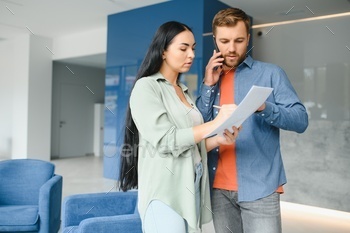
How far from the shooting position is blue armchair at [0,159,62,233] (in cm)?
251

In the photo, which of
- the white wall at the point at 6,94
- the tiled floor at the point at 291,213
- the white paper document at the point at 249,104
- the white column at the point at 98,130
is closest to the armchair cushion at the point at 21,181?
the tiled floor at the point at 291,213

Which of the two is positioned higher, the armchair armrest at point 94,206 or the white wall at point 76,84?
the white wall at point 76,84

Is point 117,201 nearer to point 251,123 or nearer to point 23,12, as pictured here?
point 251,123

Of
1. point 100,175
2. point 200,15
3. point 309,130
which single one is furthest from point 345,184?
point 100,175

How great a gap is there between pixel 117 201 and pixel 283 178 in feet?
4.44

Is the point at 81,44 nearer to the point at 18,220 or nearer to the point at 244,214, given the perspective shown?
the point at 18,220

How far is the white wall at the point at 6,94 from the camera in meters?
8.16

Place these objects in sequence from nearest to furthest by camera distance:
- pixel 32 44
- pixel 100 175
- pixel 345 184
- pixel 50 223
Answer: pixel 50 223
pixel 345 184
pixel 100 175
pixel 32 44

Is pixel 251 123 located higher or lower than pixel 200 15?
lower

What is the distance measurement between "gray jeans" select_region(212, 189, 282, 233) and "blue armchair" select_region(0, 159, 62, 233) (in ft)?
5.60

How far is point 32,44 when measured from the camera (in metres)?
7.47

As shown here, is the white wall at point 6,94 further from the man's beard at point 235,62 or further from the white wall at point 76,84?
the man's beard at point 235,62

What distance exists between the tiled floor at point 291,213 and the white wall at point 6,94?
229 cm

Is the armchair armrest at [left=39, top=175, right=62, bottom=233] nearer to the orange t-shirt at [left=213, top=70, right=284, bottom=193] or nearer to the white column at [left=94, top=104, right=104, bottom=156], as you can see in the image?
the orange t-shirt at [left=213, top=70, right=284, bottom=193]
